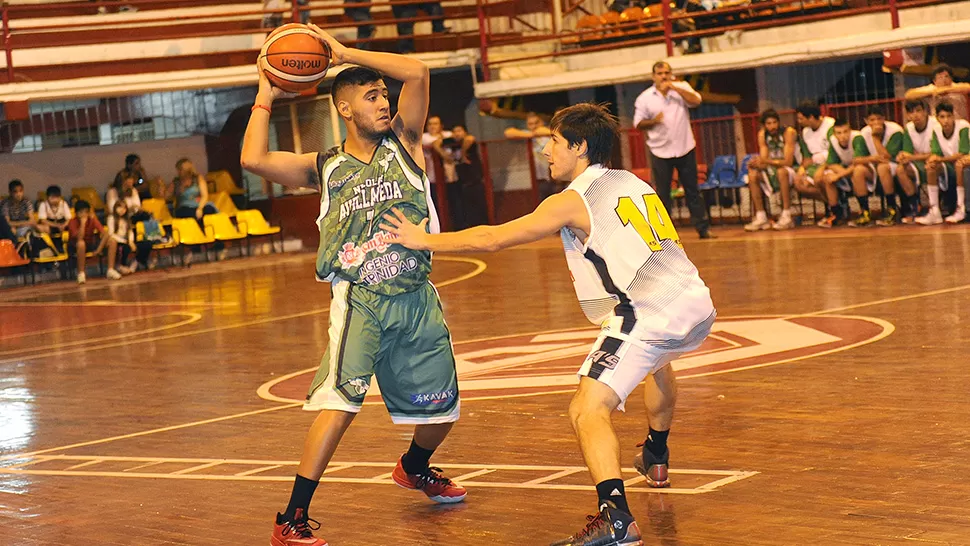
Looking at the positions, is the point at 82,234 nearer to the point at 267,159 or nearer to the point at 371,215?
the point at 267,159

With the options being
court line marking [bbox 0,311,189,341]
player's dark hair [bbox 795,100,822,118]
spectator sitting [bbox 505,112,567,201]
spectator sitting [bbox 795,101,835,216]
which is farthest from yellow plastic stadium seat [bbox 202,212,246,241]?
player's dark hair [bbox 795,100,822,118]

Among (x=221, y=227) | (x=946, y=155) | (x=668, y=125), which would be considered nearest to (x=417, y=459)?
(x=668, y=125)

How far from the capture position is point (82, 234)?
69.5ft

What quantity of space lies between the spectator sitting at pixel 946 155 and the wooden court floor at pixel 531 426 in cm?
283

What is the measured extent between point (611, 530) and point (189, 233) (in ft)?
60.9

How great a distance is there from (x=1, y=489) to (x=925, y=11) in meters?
14.9

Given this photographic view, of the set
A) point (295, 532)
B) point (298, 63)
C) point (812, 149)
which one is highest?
point (298, 63)

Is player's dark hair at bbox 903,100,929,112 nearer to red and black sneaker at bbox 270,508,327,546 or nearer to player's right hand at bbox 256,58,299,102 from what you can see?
player's right hand at bbox 256,58,299,102

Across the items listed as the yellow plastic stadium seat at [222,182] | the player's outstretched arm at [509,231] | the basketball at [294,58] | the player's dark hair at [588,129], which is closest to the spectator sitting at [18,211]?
the yellow plastic stadium seat at [222,182]

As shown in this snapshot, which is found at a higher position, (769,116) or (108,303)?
(769,116)

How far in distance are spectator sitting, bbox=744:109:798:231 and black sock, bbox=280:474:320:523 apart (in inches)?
555

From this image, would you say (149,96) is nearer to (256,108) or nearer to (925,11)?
(925,11)

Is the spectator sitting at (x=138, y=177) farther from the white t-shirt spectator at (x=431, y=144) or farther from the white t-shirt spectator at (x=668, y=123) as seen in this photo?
the white t-shirt spectator at (x=668, y=123)

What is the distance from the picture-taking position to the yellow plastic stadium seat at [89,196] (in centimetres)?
2342
